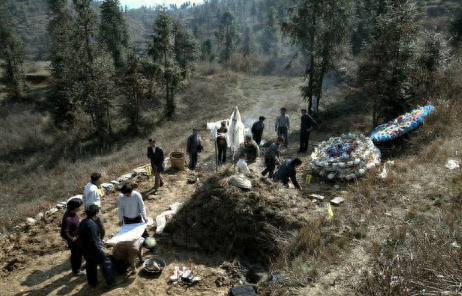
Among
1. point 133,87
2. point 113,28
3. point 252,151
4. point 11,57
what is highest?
point 113,28

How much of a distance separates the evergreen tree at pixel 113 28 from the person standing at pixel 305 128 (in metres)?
22.2

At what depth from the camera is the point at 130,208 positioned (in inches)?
243

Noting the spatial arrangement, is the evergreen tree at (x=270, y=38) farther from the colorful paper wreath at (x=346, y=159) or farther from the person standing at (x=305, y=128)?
the colorful paper wreath at (x=346, y=159)

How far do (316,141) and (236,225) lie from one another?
8.97 metres

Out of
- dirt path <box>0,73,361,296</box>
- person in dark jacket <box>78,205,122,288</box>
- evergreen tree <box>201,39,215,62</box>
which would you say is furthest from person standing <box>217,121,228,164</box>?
evergreen tree <box>201,39,215,62</box>

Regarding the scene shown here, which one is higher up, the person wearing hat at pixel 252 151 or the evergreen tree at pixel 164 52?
the evergreen tree at pixel 164 52

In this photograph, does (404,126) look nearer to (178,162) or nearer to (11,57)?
(178,162)

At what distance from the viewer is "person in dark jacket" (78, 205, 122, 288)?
16.8 feet

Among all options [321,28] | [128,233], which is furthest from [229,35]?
[128,233]

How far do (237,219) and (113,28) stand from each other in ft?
92.8

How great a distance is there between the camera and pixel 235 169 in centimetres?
762

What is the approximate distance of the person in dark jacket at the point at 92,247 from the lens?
5125 mm

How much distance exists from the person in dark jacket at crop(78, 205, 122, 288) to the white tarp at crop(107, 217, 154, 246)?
31 centimetres

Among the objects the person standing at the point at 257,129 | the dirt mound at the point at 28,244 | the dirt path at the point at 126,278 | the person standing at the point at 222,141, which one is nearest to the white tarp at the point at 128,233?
the dirt path at the point at 126,278
